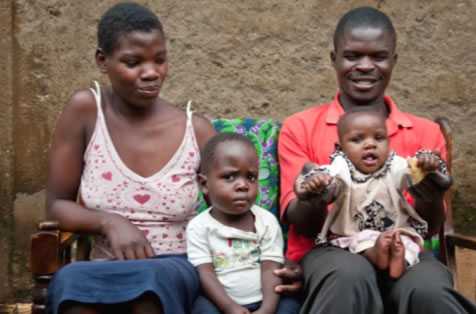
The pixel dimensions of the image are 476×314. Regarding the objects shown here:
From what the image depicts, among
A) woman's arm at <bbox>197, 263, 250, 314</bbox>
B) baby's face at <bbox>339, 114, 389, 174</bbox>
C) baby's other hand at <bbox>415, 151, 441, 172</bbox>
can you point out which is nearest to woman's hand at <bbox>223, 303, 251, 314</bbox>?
woman's arm at <bbox>197, 263, 250, 314</bbox>

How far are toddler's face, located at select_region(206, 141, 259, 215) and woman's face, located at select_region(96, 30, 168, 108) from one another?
1.18 feet

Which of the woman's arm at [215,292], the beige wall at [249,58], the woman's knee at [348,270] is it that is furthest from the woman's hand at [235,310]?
the beige wall at [249,58]

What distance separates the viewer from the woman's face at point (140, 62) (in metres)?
3.77

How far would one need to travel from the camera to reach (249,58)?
204 inches

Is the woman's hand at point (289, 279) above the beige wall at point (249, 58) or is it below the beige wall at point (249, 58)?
below

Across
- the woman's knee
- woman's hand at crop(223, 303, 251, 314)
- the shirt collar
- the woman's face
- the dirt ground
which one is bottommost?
the dirt ground

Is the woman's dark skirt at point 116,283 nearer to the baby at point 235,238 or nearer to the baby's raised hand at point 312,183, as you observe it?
the baby at point 235,238

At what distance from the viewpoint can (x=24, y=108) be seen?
17.2 ft

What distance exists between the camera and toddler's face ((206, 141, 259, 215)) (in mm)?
3734

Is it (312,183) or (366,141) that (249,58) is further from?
(312,183)

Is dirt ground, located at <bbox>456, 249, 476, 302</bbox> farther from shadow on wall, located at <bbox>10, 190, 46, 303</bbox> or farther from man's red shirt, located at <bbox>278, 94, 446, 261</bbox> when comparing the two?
shadow on wall, located at <bbox>10, 190, 46, 303</bbox>

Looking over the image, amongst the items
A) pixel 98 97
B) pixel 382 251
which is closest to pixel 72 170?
pixel 98 97

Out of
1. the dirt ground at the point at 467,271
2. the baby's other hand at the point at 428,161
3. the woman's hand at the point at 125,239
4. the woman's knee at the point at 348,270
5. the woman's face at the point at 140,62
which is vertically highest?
the woman's face at the point at 140,62

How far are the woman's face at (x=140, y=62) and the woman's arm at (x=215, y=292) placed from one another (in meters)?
0.70
